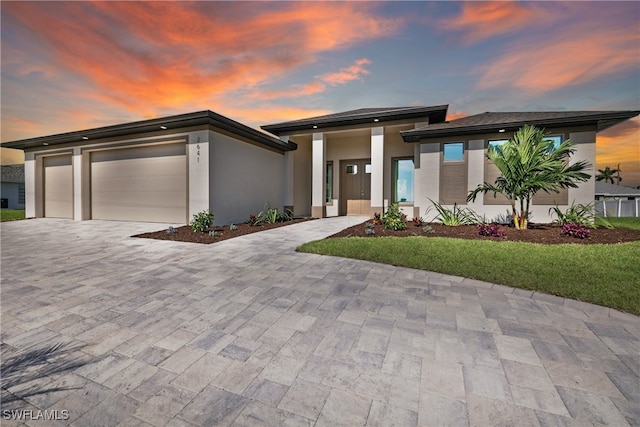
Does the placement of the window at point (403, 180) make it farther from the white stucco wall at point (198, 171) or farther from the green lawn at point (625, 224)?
the white stucco wall at point (198, 171)

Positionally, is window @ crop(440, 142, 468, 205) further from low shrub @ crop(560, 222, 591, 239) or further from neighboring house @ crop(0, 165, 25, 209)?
neighboring house @ crop(0, 165, 25, 209)

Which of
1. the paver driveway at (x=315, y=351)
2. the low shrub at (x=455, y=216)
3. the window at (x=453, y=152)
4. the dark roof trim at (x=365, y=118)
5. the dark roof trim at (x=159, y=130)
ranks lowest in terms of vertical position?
the paver driveway at (x=315, y=351)

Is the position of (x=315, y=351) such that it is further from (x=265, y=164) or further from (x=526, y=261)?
(x=265, y=164)

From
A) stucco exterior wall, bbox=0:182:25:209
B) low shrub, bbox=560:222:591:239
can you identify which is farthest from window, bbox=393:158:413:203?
stucco exterior wall, bbox=0:182:25:209

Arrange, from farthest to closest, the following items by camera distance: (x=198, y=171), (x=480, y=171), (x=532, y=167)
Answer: (x=480, y=171), (x=198, y=171), (x=532, y=167)

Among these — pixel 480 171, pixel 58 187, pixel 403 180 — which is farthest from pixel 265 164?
pixel 58 187

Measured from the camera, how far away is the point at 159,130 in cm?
978

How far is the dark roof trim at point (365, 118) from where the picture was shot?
10648 mm

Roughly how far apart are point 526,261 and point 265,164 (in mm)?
10192

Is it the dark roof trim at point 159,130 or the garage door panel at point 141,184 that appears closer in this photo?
the dark roof trim at point 159,130

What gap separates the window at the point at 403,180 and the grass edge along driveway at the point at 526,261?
6.57 meters

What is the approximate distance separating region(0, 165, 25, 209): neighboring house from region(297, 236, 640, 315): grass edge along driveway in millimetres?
35877
